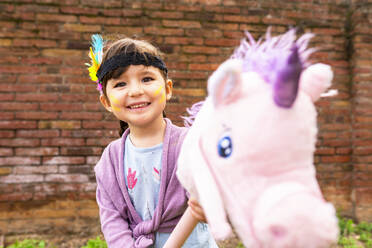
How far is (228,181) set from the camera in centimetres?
73

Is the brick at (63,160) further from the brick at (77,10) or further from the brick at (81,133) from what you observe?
the brick at (77,10)

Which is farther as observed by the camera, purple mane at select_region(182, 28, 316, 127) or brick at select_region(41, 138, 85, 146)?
brick at select_region(41, 138, 85, 146)

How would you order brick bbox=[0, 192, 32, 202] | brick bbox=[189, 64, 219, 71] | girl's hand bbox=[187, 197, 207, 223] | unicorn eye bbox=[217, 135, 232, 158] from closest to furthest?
1. unicorn eye bbox=[217, 135, 232, 158]
2. girl's hand bbox=[187, 197, 207, 223]
3. brick bbox=[0, 192, 32, 202]
4. brick bbox=[189, 64, 219, 71]

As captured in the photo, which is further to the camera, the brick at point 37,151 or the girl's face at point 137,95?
the brick at point 37,151

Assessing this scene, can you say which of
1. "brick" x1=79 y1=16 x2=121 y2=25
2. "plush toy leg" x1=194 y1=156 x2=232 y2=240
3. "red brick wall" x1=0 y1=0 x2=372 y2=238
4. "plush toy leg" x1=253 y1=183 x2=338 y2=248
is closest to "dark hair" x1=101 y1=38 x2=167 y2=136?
"plush toy leg" x1=194 y1=156 x2=232 y2=240

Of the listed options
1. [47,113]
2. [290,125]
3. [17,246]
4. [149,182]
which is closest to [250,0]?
[47,113]

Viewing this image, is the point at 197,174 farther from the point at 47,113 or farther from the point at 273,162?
the point at 47,113

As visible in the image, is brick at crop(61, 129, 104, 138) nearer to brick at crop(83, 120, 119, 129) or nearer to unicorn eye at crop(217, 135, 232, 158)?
brick at crop(83, 120, 119, 129)

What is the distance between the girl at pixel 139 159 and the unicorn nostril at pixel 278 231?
69cm

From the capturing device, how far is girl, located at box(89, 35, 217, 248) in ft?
4.23

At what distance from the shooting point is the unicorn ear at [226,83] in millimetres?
705

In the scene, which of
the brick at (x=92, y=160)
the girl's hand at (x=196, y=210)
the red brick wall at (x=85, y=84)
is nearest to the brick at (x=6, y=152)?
the red brick wall at (x=85, y=84)

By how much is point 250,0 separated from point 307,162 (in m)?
2.96

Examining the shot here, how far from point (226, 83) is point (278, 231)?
1.11 ft
